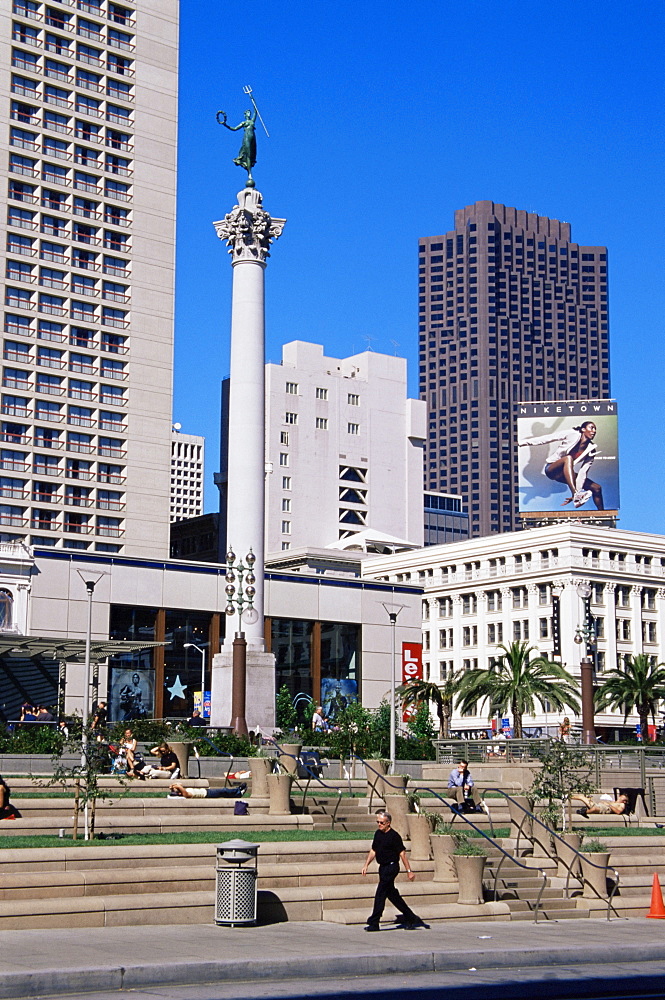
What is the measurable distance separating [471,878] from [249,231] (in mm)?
43681

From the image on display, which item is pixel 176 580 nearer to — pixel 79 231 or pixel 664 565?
pixel 79 231

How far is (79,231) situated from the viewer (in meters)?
113

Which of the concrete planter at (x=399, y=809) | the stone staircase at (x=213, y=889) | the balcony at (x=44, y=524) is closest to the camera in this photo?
the stone staircase at (x=213, y=889)

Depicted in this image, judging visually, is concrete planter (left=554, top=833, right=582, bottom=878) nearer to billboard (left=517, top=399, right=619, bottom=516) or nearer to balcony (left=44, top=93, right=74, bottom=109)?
balcony (left=44, top=93, right=74, bottom=109)

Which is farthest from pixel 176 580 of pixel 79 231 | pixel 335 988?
pixel 335 988

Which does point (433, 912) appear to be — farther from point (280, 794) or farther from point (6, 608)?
point (6, 608)

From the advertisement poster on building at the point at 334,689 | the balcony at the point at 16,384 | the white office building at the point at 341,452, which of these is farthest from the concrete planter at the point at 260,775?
the white office building at the point at 341,452

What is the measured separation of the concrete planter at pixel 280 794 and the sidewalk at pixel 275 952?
8.61 m

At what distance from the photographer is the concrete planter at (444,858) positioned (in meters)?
25.8

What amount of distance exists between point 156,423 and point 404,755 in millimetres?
68049

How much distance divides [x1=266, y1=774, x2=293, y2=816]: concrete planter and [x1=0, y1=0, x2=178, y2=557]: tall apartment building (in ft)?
258

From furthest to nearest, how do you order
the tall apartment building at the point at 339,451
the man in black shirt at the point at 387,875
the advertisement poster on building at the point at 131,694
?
1. the tall apartment building at the point at 339,451
2. the advertisement poster on building at the point at 131,694
3. the man in black shirt at the point at 387,875

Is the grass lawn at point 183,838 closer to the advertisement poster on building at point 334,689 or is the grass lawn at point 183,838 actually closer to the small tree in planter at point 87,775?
the small tree in planter at point 87,775

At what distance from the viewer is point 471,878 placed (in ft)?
80.9
